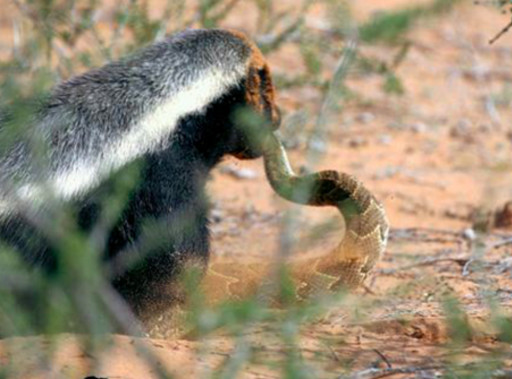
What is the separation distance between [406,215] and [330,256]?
203 cm

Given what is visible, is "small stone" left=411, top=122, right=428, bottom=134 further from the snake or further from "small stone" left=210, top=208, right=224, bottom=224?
the snake

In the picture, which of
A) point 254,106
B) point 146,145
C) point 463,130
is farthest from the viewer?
point 463,130

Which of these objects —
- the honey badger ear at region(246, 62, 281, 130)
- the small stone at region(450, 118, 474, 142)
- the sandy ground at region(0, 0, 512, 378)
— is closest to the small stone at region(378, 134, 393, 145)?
the sandy ground at region(0, 0, 512, 378)

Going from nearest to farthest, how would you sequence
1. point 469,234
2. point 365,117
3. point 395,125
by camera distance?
point 469,234
point 395,125
point 365,117

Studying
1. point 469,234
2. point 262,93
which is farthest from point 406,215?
point 262,93

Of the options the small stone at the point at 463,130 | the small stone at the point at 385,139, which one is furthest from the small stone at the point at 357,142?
the small stone at the point at 463,130

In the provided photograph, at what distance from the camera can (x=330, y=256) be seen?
18.9ft

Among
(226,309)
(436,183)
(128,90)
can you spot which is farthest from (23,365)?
(436,183)

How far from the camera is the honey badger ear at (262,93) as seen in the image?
5.64m

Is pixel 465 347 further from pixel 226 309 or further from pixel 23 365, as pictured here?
pixel 23 365

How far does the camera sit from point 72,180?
4809mm

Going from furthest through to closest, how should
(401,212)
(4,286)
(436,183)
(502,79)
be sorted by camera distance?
(502,79) → (436,183) → (401,212) → (4,286)

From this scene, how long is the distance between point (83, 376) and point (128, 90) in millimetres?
1562

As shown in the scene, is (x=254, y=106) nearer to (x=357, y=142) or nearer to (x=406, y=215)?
(x=406, y=215)
